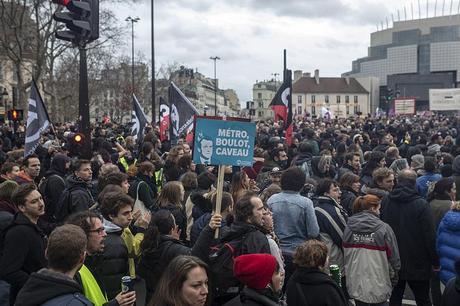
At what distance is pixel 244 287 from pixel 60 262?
110 centimetres

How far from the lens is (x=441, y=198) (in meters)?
6.29

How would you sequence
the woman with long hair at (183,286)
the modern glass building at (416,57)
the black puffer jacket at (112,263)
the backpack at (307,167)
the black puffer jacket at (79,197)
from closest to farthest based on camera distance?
the woman with long hair at (183,286), the black puffer jacket at (112,263), the black puffer jacket at (79,197), the backpack at (307,167), the modern glass building at (416,57)

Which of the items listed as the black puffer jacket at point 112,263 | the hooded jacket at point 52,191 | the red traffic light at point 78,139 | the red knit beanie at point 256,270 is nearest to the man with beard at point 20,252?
the black puffer jacket at point 112,263

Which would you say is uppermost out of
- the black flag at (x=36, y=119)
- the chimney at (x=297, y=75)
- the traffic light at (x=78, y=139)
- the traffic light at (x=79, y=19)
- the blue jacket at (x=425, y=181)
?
the chimney at (x=297, y=75)

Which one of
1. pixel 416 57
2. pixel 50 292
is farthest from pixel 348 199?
pixel 416 57

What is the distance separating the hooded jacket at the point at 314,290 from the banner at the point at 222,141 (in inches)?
53.2

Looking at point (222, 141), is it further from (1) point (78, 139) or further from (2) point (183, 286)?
(1) point (78, 139)

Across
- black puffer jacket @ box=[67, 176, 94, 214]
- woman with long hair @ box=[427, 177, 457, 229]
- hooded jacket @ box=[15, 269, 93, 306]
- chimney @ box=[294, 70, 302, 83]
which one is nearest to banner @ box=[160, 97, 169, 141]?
black puffer jacket @ box=[67, 176, 94, 214]

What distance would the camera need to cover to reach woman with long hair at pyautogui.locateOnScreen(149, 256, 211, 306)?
312 cm

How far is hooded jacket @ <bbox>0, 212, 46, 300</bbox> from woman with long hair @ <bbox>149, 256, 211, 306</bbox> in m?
1.64

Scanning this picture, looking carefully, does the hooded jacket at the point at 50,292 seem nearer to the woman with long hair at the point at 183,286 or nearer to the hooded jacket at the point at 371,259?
the woman with long hair at the point at 183,286

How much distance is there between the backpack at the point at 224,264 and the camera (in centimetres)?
394

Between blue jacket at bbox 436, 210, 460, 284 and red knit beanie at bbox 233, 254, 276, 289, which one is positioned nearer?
red knit beanie at bbox 233, 254, 276, 289

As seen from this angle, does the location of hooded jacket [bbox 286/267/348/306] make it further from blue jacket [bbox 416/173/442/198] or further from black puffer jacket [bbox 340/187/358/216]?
blue jacket [bbox 416/173/442/198]
